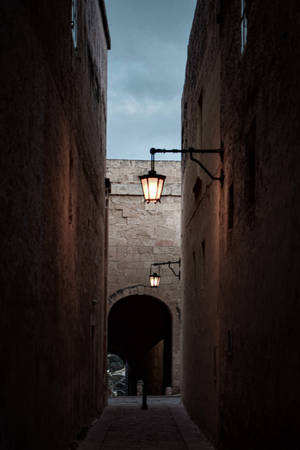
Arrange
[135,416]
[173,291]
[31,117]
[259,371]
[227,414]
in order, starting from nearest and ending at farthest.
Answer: [31,117], [259,371], [227,414], [135,416], [173,291]

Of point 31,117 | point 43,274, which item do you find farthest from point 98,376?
point 31,117

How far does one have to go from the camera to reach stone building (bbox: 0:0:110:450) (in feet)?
13.1

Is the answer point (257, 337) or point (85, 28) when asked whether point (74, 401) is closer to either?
point (257, 337)

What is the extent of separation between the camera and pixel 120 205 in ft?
68.4

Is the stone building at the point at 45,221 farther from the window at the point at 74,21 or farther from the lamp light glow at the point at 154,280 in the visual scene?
the lamp light glow at the point at 154,280

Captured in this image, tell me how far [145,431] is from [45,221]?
6136mm

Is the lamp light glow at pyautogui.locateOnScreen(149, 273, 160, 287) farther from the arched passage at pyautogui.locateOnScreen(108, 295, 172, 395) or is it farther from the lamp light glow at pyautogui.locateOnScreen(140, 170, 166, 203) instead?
the lamp light glow at pyautogui.locateOnScreen(140, 170, 166, 203)

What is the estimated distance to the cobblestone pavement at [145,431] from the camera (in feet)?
28.9

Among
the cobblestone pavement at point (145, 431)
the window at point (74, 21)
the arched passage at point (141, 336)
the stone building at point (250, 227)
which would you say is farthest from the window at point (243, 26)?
the arched passage at point (141, 336)

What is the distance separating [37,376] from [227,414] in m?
2.82

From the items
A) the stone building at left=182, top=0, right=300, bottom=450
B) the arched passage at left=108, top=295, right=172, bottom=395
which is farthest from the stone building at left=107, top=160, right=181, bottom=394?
the stone building at left=182, top=0, right=300, bottom=450

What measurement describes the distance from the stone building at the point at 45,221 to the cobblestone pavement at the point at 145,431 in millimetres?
454

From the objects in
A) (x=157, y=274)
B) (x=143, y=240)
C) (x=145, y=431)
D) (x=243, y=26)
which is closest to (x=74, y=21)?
(x=243, y=26)

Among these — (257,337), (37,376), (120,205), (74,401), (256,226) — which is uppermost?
(120,205)
